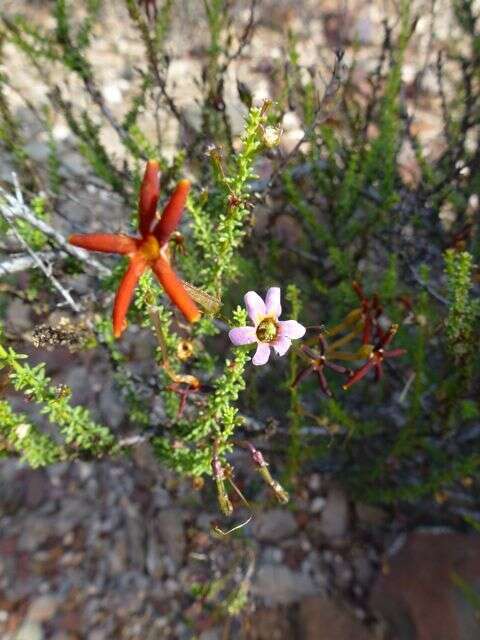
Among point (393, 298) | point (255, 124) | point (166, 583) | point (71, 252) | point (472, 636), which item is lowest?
point (166, 583)

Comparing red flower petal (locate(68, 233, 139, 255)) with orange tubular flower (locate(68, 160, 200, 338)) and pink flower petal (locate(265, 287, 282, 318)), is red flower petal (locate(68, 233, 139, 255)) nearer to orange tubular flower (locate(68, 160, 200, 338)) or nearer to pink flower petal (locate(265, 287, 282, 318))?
orange tubular flower (locate(68, 160, 200, 338))

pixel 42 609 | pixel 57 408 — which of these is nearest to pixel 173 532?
pixel 42 609

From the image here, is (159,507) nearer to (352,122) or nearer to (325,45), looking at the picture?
(352,122)

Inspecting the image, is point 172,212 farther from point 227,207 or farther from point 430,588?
point 430,588

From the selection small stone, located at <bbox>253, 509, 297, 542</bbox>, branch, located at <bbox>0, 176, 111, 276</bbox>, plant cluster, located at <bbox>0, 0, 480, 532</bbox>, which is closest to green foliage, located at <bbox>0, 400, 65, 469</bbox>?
plant cluster, located at <bbox>0, 0, 480, 532</bbox>

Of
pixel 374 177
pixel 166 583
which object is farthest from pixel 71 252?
pixel 166 583

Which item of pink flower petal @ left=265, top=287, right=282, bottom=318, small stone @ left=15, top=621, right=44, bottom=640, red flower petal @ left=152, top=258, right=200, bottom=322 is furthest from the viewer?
small stone @ left=15, top=621, right=44, bottom=640
